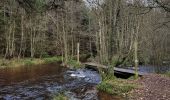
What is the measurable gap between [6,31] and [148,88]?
2628 centimetres

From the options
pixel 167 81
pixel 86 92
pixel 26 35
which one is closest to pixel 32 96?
pixel 86 92

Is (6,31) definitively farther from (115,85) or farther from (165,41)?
(115,85)

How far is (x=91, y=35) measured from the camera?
4850 cm

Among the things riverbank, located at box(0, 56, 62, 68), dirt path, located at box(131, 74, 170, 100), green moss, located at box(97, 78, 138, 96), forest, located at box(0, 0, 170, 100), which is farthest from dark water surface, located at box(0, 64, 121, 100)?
riverbank, located at box(0, 56, 62, 68)

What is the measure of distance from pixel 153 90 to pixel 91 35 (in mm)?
33061

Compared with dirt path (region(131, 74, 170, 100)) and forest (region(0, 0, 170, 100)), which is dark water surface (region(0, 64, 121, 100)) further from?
forest (region(0, 0, 170, 100))

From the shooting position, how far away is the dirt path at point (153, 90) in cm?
1437

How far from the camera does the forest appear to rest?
20078mm

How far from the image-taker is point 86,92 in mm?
17797

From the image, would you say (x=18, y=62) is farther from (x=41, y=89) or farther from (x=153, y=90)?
(x=153, y=90)

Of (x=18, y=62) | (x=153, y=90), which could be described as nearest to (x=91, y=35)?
(x=18, y=62)

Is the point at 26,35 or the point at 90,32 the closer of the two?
the point at 26,35

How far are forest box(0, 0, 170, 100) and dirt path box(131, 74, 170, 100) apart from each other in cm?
107

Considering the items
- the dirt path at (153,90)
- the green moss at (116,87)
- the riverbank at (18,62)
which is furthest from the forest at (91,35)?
the dirt path at (153,90)
